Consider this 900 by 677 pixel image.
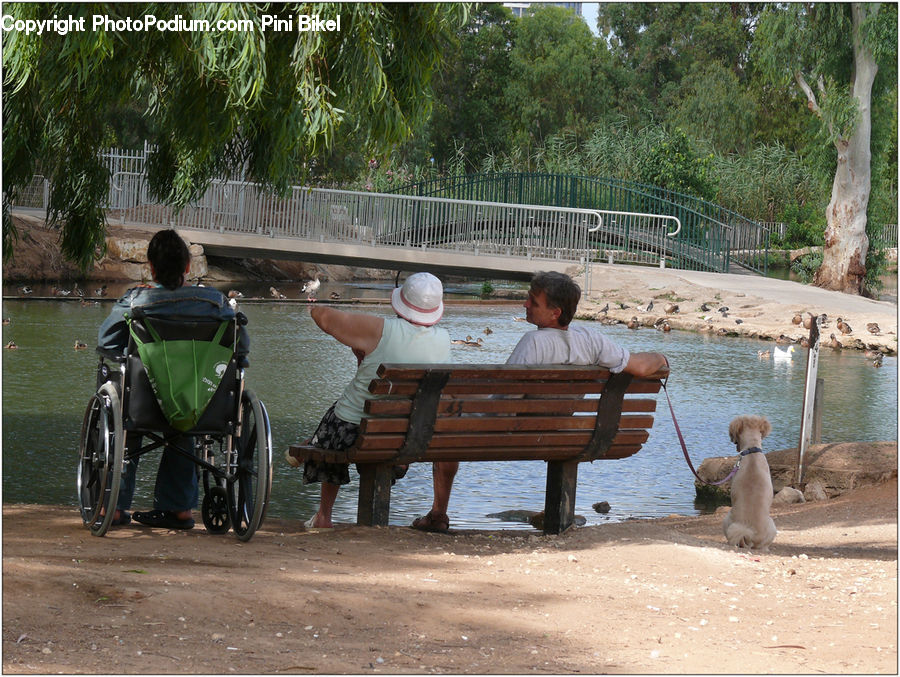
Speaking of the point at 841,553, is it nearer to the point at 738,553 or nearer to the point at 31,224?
the point at 738,553

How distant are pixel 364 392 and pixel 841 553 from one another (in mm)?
2529

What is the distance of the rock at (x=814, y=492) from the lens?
28.1 feet

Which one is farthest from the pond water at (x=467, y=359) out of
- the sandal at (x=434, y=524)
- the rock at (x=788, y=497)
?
the sandal at (x=434, y=524)

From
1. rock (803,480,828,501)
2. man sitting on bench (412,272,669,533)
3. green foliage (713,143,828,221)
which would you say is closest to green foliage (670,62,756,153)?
green foliage (713,143,828,221)

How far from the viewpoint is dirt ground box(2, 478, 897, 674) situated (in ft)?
12.8

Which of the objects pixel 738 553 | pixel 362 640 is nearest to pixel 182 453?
pixel 362 640

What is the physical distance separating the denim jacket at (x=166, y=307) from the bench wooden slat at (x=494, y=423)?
69cm

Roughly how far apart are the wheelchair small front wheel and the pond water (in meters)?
1.41

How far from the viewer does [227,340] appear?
562 cm

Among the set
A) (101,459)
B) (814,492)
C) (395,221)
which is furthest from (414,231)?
(101,459)

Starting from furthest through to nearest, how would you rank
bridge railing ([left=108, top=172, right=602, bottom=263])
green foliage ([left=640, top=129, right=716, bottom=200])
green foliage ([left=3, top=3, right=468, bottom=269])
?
green foliage ([left=640, top=129, right=716, bottom=200]) → bridge railing ([left=108, top=172, right=602, bottom=263]) → green foliage ([left=3, top=3, right=468, bottom=269])

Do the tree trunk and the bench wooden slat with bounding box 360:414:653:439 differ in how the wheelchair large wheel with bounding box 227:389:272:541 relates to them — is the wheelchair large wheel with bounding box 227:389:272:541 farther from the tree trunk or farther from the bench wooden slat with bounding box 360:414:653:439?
the tree trunk

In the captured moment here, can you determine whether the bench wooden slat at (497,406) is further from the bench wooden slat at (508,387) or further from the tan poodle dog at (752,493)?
the tan poodle dog at (752,493)

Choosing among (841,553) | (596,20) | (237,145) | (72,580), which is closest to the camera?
(72,580)
